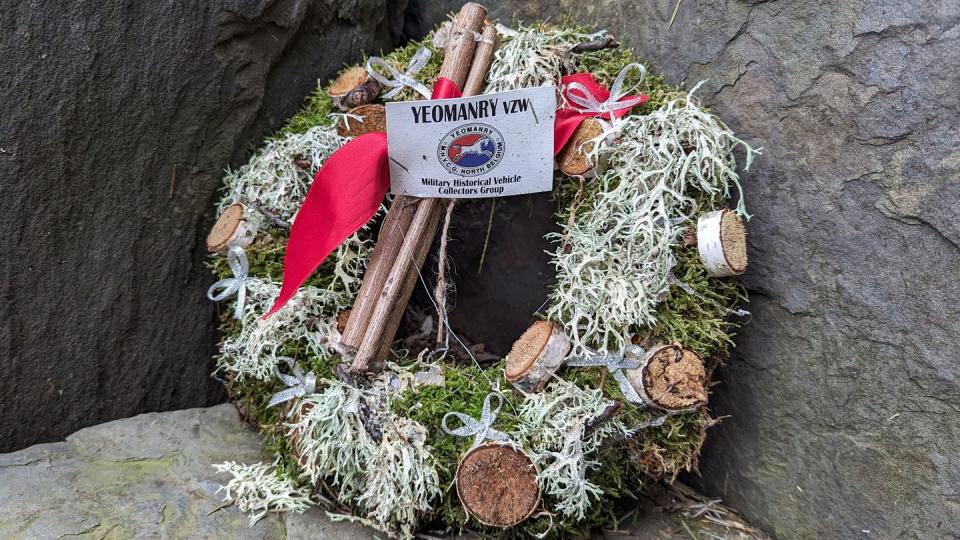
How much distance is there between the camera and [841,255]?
1.55 m

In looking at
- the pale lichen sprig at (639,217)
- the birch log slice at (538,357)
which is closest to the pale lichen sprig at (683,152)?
the pale lichen sprig at (639,217)

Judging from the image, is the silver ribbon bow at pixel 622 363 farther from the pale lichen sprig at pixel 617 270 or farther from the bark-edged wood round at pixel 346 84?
the bark-edged wood round at pixel 346 84

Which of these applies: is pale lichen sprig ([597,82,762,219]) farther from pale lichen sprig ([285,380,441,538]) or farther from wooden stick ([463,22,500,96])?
pale lichen sprig ([285,380,441,538])

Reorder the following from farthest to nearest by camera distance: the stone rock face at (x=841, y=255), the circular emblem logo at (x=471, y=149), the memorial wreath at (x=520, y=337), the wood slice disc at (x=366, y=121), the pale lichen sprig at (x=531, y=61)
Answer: the wood slice disc at (x=366, y=121), the pale lichen sprig at (x=531, y=61), the circular emblem logo at (x=471, y=149), the memorial wreath at (x=520, y=337), the stone rock face at (x=841, y=255)

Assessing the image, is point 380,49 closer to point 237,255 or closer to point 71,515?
point 237,255

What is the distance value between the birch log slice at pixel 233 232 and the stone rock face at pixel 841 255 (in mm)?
1137

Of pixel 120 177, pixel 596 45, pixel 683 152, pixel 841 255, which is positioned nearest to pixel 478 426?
pixel 683 152

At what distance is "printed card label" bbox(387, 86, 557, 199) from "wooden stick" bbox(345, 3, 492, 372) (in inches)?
3.8

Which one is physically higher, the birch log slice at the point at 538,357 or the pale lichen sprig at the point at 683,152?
the pale lichen sprig at the point at 683,152

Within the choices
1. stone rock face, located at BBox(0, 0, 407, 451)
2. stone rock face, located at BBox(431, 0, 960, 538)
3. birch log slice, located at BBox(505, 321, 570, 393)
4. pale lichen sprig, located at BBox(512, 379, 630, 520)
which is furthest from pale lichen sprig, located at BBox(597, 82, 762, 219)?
stone rock face, located at BBox(0, 0, 407, 451)

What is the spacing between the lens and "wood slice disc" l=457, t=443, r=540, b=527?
146 cm

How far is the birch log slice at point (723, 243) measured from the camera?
1.51 metres

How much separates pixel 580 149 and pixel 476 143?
9.7 inches

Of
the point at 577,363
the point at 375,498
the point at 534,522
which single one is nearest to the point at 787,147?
the point at 577,363
